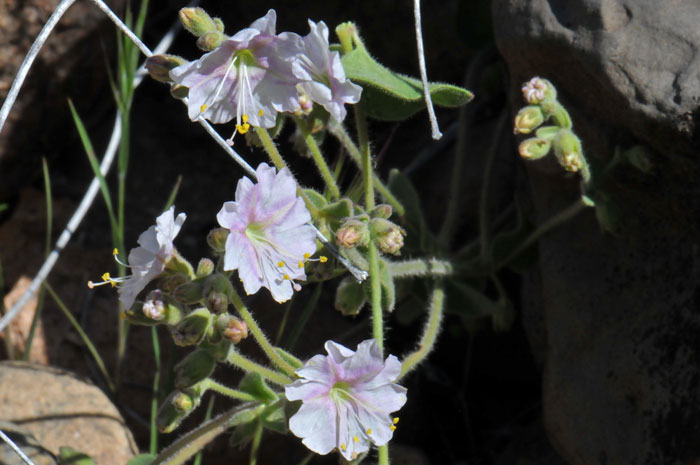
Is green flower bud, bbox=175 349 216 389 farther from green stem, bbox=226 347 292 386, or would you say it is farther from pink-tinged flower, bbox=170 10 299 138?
pink-tinged flower, bbox=170 10 299 138

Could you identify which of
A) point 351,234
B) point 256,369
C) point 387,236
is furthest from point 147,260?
point 387,236

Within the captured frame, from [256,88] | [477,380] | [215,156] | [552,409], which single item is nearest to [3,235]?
[215,156]

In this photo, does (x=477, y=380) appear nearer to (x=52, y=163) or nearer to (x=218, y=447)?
(x=218, y=447)

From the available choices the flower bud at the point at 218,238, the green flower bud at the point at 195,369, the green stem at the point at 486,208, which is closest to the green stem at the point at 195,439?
the green flower bud at the point at 195,369

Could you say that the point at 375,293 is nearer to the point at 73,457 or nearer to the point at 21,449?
the point at 73,457

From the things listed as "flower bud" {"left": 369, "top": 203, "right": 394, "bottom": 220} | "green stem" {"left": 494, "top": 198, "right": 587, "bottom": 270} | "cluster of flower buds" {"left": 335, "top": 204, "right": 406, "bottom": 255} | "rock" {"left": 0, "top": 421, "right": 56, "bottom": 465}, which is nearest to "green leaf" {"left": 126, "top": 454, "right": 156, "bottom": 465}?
"rock" {"left": 0, "top": 421, "right": 56, "bottom": 465}

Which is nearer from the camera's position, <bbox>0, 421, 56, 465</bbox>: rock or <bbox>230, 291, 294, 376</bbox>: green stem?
<bbox>230, 291, 294, 376</bbox>: green stem
